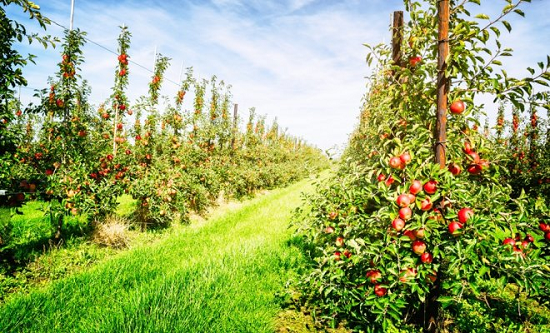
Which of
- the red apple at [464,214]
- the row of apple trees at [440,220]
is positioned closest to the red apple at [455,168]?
the row of apple trees at [440,220]

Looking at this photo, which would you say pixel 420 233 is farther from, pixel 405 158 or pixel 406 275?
pixel 405 158

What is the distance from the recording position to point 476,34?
1.94m

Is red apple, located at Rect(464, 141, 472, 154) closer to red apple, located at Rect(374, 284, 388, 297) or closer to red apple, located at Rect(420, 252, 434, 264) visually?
red apple, located at Rect(420, 252, 434, 264)

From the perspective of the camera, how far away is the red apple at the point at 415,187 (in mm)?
1813

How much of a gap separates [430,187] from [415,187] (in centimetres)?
10

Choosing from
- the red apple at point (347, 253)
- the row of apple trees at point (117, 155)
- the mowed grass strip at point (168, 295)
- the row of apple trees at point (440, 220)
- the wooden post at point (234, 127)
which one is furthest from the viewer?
the wooden post at point (234, 127)

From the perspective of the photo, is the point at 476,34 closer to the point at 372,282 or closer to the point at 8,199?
the point at 372,282

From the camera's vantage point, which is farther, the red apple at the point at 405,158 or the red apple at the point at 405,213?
the red apple at the point at 405,158

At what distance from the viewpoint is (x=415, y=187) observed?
1820 millimetres

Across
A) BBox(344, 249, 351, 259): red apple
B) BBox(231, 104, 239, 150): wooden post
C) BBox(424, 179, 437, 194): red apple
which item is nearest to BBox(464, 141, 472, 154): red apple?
BBox(424, 179, 437, 194): red apple

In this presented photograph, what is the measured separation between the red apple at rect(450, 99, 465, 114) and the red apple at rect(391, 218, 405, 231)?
0.88 meters

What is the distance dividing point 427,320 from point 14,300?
3847mm

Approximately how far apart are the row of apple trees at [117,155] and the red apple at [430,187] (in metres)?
1.46

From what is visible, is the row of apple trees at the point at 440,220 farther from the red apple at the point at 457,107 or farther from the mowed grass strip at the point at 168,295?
the mowed grass strip at the point at 168,295
